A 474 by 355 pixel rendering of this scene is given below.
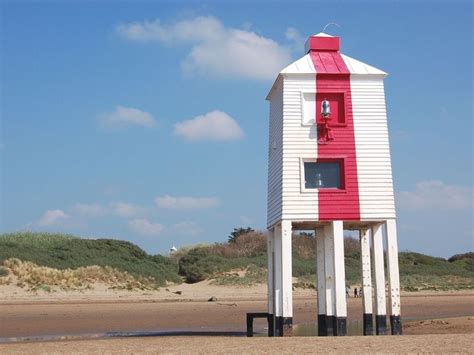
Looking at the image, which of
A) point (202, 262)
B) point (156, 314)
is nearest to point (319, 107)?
point (156, 314)

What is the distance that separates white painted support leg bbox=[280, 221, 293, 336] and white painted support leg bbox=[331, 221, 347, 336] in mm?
1256

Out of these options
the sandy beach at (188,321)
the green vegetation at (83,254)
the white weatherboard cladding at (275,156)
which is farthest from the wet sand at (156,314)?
the green vegetation at (83,254)

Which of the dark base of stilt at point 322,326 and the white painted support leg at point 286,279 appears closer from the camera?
the white painted support leg at point 286,279

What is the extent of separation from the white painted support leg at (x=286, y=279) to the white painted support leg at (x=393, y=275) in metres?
2.76

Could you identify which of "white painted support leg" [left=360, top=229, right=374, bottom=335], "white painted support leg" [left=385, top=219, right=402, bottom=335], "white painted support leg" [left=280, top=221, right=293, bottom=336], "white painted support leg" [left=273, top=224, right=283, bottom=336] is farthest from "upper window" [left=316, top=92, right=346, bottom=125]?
"white painted support leg" [left=360, top=229, right=374, bottom=335]

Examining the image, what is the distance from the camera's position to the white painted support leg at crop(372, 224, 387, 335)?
65.1 ft

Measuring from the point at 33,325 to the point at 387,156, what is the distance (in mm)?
15411

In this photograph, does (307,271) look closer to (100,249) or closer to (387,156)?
(100,249)

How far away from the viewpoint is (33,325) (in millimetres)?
26797

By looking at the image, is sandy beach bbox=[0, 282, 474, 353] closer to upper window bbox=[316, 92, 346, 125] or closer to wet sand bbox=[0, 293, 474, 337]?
wet sand bbox=[0, 293, 474, 337]

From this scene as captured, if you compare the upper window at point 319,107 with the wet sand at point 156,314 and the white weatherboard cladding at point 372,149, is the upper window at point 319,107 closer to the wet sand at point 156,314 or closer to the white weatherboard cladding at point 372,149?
the white weatherboard cladding at point 372,149

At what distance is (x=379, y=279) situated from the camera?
67.2 feet

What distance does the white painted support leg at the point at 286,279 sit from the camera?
19.1 m

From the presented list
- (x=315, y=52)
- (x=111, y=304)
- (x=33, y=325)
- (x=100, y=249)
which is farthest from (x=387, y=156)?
(x=100, y=249)
